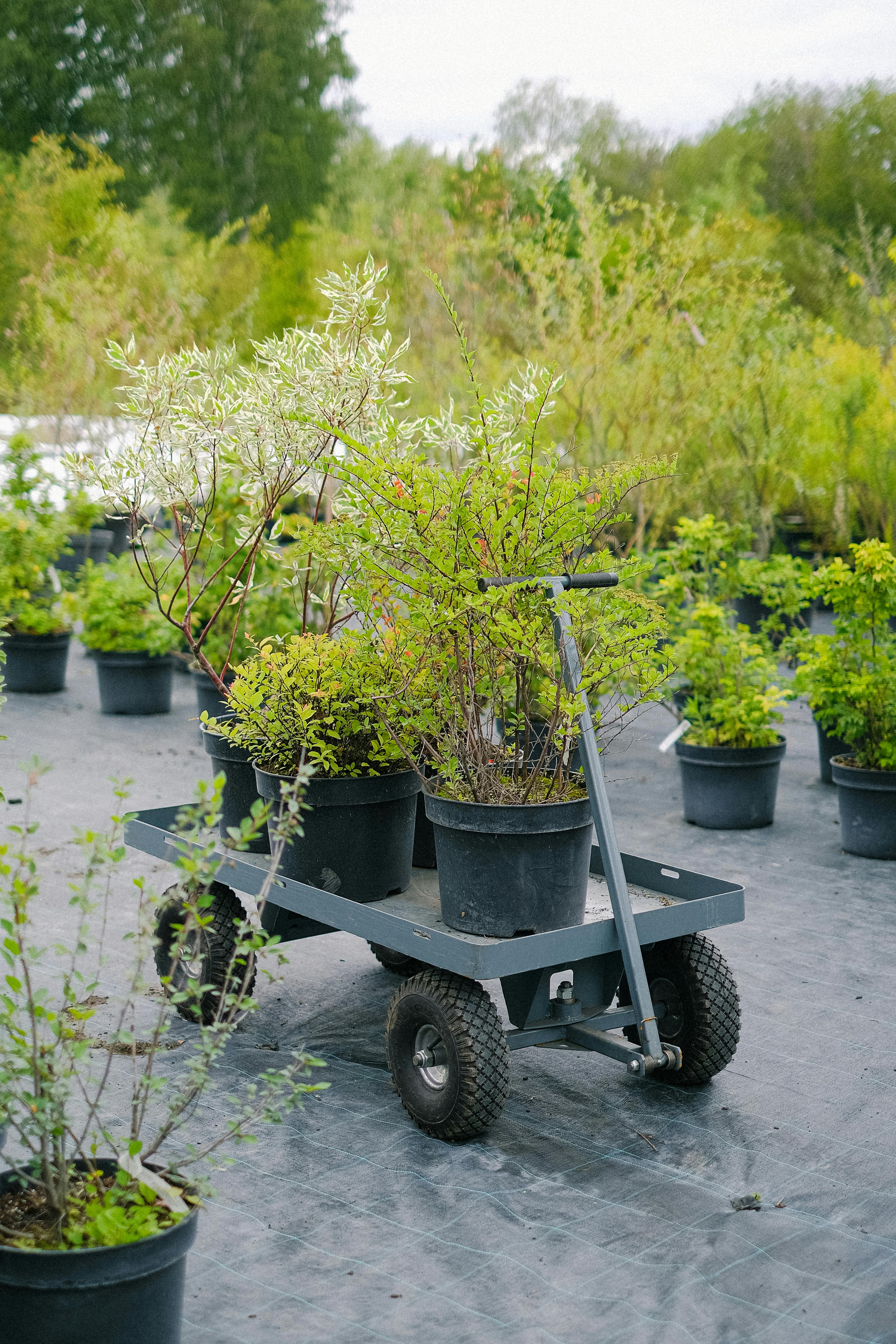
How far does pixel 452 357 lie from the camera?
13.3 meters

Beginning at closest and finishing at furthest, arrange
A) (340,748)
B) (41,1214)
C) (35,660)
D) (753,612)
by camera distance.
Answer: (41,1214) → (340,748) → (35,660) → (753,612)

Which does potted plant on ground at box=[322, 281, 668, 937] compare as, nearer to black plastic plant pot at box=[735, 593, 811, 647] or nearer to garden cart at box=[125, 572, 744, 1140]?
garden cart at box=[125, 572, 744, 1140]

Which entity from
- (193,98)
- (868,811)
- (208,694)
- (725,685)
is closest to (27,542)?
(208,694)

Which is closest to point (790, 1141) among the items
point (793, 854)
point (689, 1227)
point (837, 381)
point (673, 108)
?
point (689, 1227)

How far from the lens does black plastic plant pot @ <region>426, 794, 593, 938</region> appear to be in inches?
119


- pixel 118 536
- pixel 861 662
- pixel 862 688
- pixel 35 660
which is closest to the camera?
pixel 862 688

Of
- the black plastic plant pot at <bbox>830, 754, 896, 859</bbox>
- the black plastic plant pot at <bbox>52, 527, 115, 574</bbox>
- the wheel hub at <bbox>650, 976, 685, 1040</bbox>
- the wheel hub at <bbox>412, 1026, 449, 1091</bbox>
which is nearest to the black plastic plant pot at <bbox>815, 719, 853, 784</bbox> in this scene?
the black plastic plant pot at <bbox>830, 754, 896, 859</bbox>

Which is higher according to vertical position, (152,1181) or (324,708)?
(324,708)

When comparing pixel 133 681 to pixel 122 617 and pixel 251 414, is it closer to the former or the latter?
pixel 122 617

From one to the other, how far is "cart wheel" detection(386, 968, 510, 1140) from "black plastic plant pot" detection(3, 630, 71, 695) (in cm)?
627

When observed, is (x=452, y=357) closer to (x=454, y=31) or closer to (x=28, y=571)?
(x=28, y=571)

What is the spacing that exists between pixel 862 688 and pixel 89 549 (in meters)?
8.91

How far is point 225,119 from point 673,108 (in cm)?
1530

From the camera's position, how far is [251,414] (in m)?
3.77
